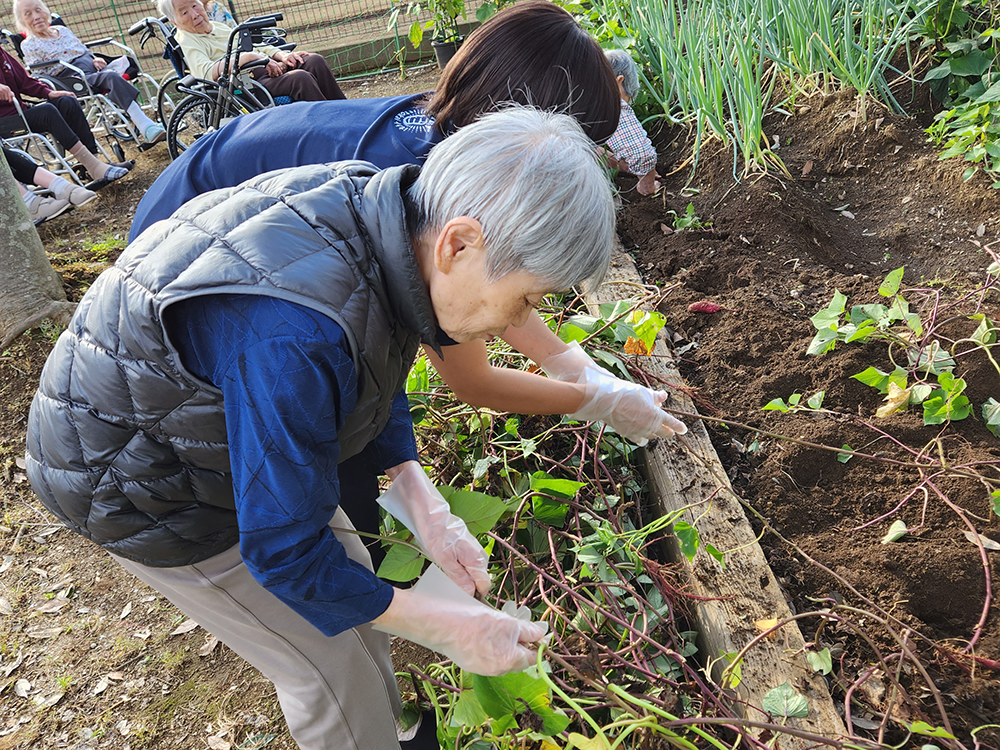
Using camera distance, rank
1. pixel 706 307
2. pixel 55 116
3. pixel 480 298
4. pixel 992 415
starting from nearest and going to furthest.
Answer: pixel 480 298 < pixel 992 415 < pixel 706 307 < pixel 55 116

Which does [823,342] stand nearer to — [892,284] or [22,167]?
[892,284]

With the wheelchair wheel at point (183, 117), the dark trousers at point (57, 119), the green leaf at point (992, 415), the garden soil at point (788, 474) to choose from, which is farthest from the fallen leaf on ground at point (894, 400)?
the dark trousers at point (57, 119)

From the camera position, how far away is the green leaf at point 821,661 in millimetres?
1271

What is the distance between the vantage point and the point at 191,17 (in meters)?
5.24

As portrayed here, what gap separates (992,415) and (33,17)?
752 centimetres

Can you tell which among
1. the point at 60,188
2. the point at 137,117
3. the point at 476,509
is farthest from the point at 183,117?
the point at 476,509

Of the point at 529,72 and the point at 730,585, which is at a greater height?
the point at 529,72

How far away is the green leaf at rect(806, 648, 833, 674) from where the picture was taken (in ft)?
4.17

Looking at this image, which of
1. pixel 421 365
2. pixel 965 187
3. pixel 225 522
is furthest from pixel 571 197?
pixel 965 187

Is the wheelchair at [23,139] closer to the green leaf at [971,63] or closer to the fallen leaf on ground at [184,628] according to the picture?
the fallen leaf on ground at [184,628]

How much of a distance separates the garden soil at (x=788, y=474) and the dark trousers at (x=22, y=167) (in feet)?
8.82

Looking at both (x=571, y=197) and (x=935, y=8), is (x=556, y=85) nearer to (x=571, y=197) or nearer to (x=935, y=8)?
(x=571, y=197)

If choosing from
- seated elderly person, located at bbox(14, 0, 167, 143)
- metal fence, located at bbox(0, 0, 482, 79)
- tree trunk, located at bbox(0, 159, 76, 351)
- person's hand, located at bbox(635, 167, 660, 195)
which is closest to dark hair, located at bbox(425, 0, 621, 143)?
person's hand, located at bbox(635, 167, 660, 195)

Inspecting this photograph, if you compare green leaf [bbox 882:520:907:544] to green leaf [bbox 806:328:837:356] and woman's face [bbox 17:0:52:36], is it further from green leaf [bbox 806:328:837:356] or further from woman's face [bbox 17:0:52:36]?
woman's face [bbox 17:0:52:36]
